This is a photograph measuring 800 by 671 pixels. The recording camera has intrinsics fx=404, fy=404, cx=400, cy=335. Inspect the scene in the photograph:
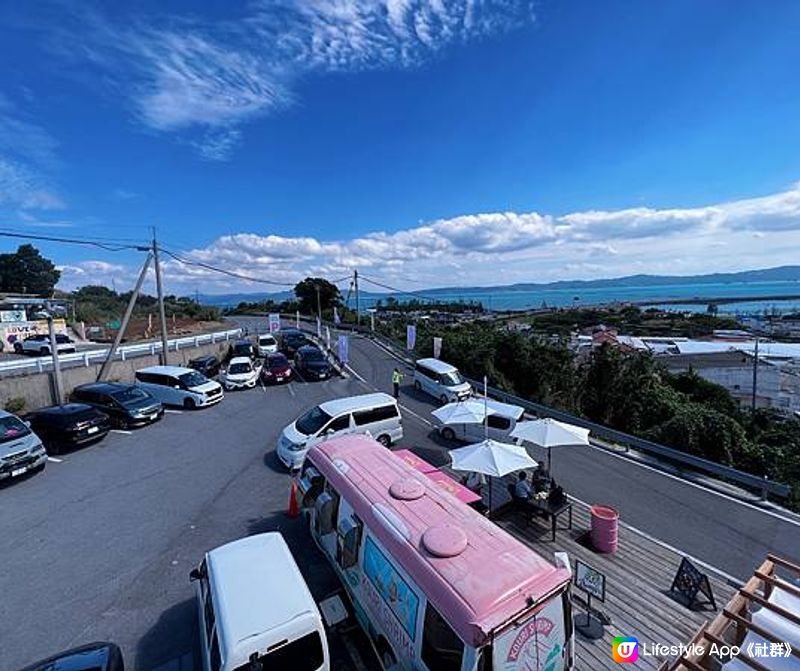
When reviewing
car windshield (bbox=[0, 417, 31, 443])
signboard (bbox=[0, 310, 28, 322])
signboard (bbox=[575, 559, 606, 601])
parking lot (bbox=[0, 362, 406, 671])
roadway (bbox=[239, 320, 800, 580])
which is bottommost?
roadway (bbox=[239, 320, 800, 580])

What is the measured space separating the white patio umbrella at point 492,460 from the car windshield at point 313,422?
14.3 ft

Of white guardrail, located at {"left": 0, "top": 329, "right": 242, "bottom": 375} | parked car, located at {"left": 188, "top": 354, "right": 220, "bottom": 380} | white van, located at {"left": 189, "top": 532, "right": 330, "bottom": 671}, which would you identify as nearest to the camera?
white van, located at {"left": 189, "top": 532, "right": 330, "bottom": 671}

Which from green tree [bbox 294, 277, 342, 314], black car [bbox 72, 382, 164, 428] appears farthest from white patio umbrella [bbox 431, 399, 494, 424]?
green tree [bbox 294, 277, 342, 314]

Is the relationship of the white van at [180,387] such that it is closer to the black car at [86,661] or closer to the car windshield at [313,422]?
the car windshield at [313,422]

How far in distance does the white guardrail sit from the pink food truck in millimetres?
17653

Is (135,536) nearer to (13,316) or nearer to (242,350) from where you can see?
(242,350)

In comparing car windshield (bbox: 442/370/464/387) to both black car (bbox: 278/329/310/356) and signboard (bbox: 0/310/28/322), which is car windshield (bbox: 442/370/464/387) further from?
signboard (bbox: 0/310/28/322)

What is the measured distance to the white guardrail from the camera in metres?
16.4

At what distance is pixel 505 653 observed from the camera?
12.2ft

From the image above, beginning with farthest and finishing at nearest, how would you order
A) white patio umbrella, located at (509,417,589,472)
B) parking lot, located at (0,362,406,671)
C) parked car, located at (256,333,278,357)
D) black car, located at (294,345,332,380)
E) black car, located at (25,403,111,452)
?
parked car, located at (256,333,278,357), black car, located at (294,345,332,380), black car, located at (25,403,111,452), white patio umbrella, located at (509,417,589,472), parking lot, located at (0,362,406,671)

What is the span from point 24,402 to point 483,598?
19833 millimetres

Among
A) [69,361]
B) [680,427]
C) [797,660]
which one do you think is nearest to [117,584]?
[797,660]

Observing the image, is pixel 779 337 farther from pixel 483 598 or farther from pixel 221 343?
pixel 483 598

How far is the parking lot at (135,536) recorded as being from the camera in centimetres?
598
